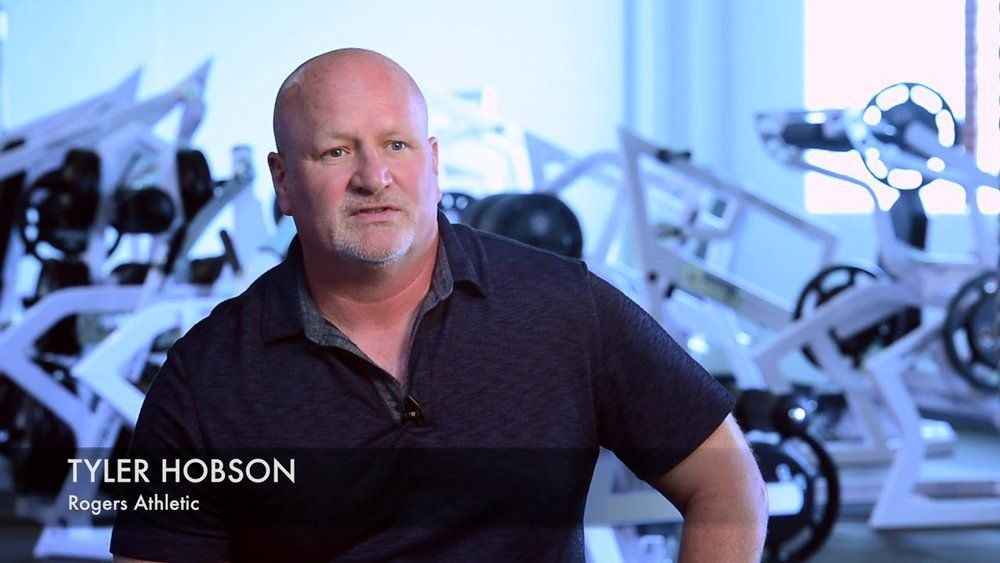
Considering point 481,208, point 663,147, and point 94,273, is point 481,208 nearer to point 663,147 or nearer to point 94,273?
point 663,147

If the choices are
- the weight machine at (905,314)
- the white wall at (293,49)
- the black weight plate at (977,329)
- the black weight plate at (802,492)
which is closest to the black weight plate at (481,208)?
the white wall at (293,49)

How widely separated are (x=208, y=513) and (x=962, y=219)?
13.0ft

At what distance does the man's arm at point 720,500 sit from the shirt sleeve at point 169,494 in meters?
0.34

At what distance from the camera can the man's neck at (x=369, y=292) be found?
3.04ft

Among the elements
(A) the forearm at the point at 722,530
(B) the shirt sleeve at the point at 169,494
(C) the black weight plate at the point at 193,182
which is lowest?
(A) the forearm at the point at 722,530

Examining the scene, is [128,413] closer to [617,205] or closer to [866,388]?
[617,205]

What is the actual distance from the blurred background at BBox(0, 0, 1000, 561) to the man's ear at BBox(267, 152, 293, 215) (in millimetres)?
708

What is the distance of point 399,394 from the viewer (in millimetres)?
903

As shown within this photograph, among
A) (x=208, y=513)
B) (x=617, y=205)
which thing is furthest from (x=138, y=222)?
(x=208, y=513)

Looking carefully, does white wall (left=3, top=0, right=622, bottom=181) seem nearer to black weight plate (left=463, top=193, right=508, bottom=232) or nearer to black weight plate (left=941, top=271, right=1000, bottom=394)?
black weight plate (left=463, top=193, right=508, bottom=232)

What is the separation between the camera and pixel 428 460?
89 cm

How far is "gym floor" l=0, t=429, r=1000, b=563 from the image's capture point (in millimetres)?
2734

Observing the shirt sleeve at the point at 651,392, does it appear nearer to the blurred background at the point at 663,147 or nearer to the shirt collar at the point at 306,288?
the shirt collar at the point at 306,288

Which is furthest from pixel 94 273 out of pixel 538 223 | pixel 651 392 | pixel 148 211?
pixel 651 392
